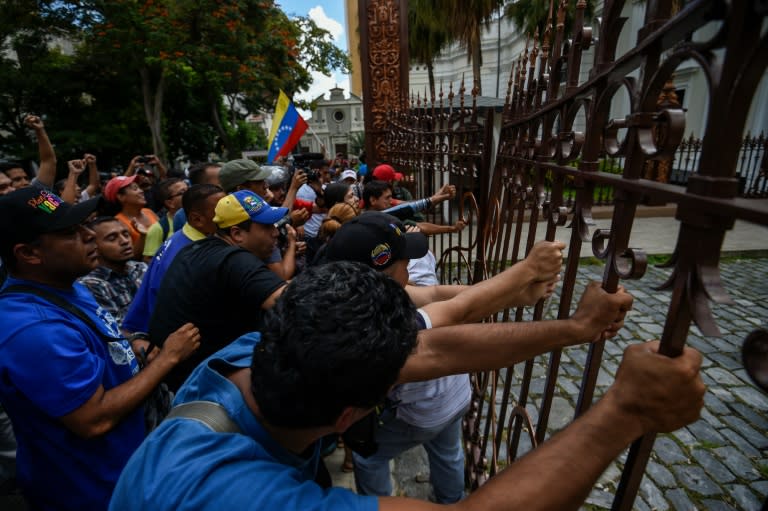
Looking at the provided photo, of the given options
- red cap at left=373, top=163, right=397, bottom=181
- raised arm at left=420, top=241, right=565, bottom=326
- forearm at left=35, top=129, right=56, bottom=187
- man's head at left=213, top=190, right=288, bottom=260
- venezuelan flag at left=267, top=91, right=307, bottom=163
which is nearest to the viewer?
raised arm at left=420, top=241, right=565, bottom=326

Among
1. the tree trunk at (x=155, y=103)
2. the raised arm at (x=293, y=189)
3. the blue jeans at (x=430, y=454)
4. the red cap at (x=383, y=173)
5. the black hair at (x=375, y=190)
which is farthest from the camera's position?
the tree trunk at (x=155, y=103)

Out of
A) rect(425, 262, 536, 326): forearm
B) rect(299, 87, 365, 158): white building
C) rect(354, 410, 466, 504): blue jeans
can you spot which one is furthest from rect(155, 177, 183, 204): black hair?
rect(299, 87, 365, 158): white building

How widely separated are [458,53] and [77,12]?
29.2 meters

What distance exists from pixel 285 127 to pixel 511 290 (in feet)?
19.7

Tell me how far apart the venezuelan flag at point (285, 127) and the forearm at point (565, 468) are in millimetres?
6494

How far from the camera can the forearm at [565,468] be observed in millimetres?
802

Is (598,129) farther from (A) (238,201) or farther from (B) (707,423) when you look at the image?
(B) (707,423)

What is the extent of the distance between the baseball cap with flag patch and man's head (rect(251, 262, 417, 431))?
1383mm

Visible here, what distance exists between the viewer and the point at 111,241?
8.15ft

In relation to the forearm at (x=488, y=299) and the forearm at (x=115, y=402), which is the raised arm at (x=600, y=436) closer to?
the forearm at (x=488, y=299)

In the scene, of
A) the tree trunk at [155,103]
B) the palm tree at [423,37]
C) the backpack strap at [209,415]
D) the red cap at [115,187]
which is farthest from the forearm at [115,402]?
the tree trunk at [155,103]

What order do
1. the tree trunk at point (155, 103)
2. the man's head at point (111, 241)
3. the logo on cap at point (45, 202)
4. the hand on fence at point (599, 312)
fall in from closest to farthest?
the hand on fence at point (599, 312) → the logo on cap at point (45, 202) → the man's head at point (111, 241) → the tree trunk at point (155, 103)

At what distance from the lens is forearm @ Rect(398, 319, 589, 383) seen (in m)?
1.24

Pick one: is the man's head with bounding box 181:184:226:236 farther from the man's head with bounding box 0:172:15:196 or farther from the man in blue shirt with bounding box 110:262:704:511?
the man's head with bounding box 0:172:15:196
